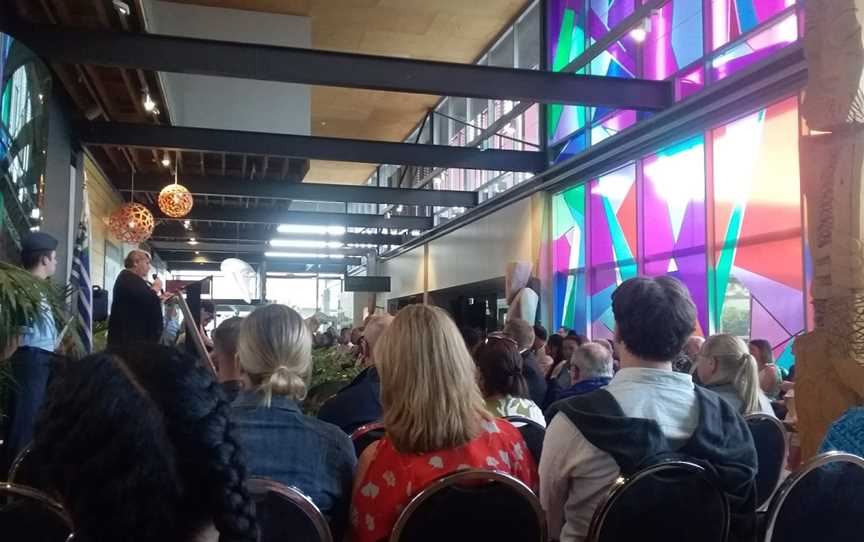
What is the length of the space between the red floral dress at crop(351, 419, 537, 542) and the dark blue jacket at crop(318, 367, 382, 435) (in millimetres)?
794

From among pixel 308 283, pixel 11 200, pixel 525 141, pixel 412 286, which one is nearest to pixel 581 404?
pixel 11 200

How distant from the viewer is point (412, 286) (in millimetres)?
17312

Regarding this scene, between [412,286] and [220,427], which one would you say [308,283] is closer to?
[412,286]

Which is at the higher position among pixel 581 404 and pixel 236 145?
pixel 236 145

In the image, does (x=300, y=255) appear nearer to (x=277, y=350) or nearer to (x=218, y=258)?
(x=218, y=258)

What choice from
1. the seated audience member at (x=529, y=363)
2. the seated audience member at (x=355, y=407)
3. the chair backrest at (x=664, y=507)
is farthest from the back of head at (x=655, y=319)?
the seated audience member at (x=529, y=363)

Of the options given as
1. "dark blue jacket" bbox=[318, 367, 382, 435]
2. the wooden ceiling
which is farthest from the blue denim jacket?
the wooden ceiling

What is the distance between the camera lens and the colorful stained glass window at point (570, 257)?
29.7ft

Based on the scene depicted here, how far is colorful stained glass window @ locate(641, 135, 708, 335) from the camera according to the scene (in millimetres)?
6742

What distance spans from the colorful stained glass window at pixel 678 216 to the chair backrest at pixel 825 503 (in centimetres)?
498

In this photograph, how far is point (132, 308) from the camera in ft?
15.0

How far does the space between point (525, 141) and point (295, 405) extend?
→ 935 cm

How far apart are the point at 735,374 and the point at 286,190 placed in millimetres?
8641

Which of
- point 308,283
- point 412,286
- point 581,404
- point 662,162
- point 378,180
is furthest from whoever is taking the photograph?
point 308,283
